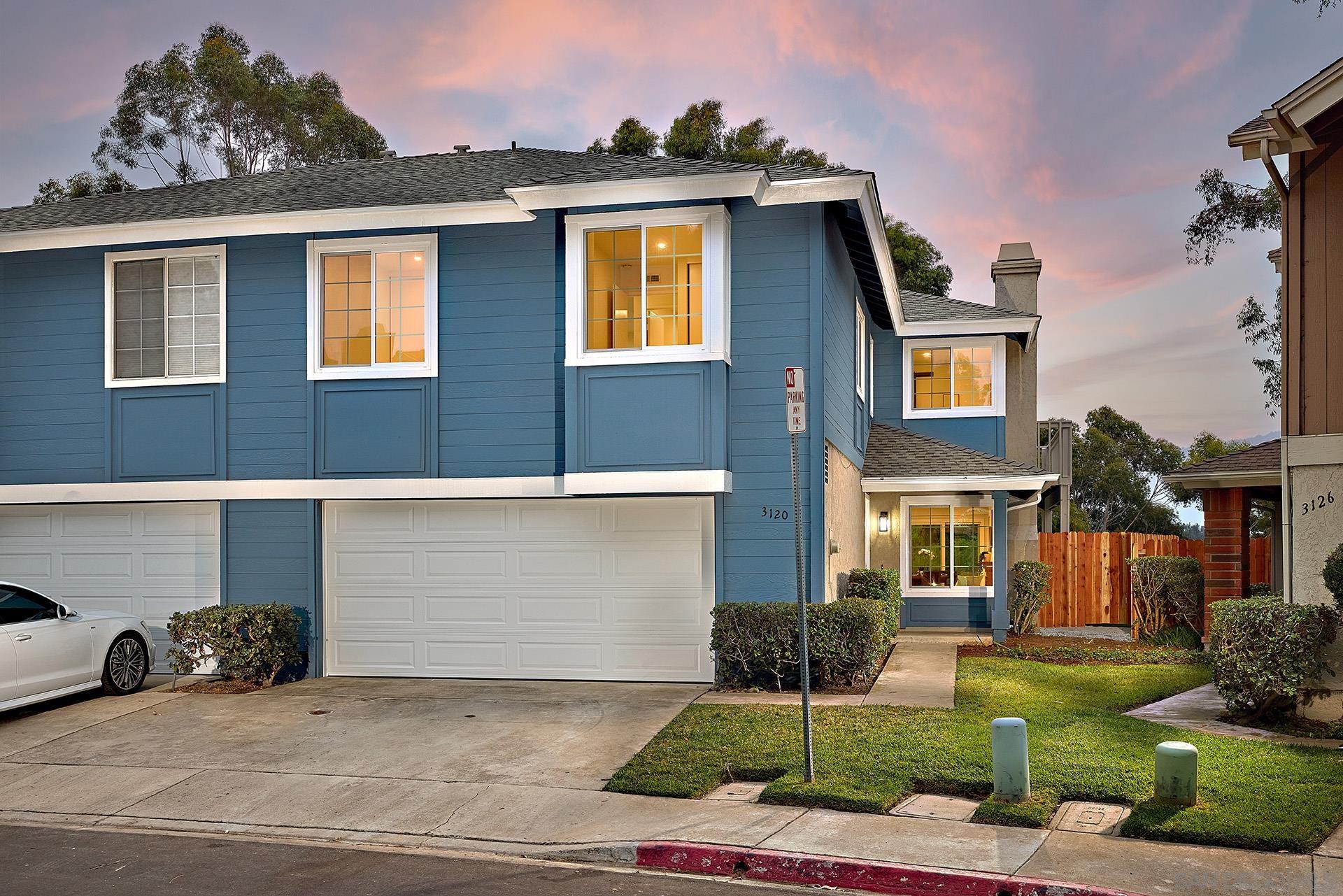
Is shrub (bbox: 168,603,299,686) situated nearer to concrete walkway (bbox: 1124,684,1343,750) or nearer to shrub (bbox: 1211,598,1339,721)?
concrete walkway (bbox: 1124,684,1343,750)

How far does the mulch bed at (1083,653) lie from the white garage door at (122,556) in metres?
10.6

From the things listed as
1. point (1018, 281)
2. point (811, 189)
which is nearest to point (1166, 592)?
point (1018, 281)

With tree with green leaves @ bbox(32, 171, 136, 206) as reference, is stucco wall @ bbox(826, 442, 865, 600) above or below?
below

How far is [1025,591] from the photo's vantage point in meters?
20.9

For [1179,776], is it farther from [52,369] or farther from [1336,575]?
[52,369]

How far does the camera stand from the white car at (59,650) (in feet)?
36.5

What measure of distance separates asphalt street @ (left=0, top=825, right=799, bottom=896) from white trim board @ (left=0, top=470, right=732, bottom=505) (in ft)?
20.0

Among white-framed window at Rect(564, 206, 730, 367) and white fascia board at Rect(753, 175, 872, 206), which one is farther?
white-framed window at Rect(564, 206, 730, 367)

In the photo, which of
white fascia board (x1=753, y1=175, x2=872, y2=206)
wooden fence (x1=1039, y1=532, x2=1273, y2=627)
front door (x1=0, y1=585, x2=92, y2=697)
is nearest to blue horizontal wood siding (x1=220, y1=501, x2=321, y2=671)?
front door (x1=0, y1=585, x2=92, y2=697)

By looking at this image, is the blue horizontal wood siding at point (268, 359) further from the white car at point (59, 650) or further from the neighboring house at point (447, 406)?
the white car at point (59, 650)

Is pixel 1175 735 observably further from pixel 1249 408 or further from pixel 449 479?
pixel 1249 408

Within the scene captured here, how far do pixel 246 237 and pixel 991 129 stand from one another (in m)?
15.8

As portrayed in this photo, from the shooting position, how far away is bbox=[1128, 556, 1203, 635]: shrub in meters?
19.9

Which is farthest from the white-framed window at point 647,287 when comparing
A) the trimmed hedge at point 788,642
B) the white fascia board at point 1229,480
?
the white fascia board at point 1229,480
